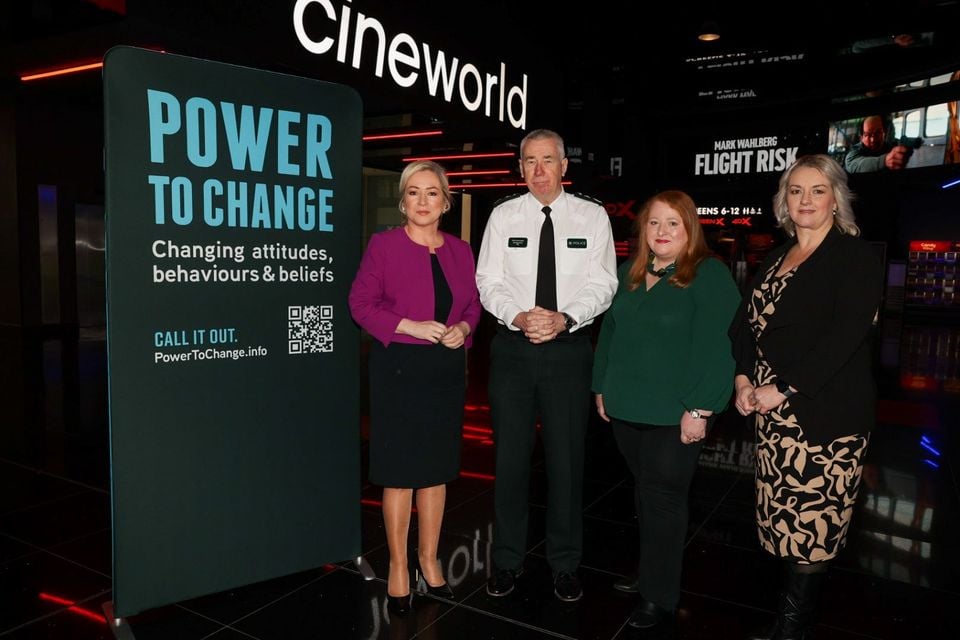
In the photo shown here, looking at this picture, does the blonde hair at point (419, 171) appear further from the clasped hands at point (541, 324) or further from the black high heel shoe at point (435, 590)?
the black high heel shoe at point (435, 590)

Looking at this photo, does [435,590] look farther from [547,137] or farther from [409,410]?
[547,137]

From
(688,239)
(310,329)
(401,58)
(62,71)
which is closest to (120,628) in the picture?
(310,329)

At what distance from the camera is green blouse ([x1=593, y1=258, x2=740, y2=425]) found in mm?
2188

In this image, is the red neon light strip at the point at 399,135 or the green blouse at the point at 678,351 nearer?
the green blouse at the point at 678,351

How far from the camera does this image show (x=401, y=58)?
12.0ft

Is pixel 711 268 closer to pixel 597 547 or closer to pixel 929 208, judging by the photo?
pixel 597 547

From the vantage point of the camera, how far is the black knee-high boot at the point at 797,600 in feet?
7.13

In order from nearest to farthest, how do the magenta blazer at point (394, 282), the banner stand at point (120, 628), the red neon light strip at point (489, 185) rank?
the banner stand at point (120, 628) → the magenta blazer at point (394, 282) → the red neon light strip at point (489, 185)

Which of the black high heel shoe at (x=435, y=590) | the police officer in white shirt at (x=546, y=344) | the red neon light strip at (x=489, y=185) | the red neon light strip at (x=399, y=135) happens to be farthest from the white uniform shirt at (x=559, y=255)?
the red neon light strip at (x=489, y=185)

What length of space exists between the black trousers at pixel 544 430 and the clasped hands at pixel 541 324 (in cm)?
9

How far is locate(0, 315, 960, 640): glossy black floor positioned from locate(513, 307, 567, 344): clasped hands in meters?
1.06

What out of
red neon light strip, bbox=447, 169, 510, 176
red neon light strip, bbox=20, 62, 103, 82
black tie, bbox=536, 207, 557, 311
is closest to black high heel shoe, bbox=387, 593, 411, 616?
black tie, bbox=536, 207, 557, 311

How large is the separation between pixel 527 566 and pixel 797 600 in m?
1.11

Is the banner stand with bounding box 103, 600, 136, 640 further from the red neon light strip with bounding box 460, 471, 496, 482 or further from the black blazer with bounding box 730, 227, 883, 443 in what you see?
the black blazer with bounding box 730, 227, 883, 443
